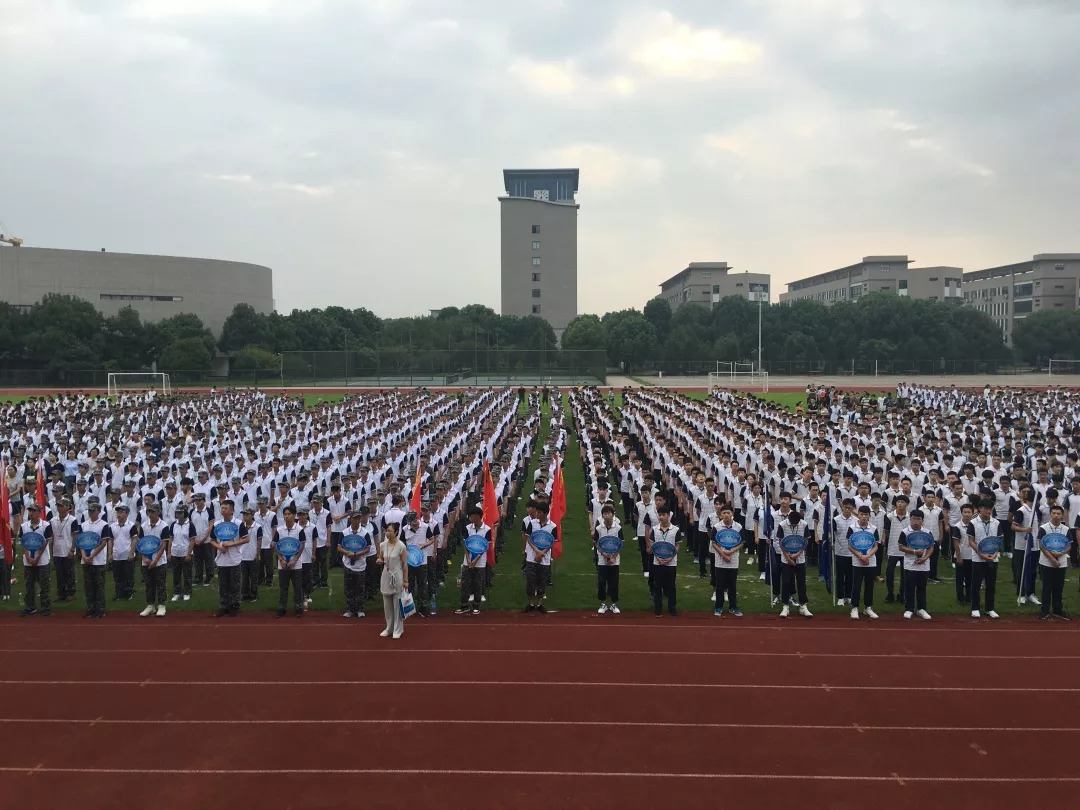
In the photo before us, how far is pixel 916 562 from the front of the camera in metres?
9.55

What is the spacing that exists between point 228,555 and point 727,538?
6.07 metres

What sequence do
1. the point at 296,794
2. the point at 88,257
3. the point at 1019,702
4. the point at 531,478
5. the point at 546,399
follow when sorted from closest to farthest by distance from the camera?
1. the point at 296,794
2. the point at 1019,702
3. the point at 531,478
4. the point at 546,399
5. the point at 88,257

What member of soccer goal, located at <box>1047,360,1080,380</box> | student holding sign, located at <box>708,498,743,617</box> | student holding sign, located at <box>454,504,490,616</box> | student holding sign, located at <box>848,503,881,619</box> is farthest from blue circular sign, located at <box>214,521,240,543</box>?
soccer goal, located at <box>1047,360,1080,380</box>

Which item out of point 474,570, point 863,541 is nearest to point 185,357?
point 474,570

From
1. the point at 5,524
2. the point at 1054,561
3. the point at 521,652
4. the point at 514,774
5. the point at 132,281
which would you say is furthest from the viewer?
the point at 132,281

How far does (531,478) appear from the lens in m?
20.4

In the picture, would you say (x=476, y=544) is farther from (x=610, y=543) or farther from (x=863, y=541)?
(x=863, y=541)

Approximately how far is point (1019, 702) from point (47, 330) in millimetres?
65485

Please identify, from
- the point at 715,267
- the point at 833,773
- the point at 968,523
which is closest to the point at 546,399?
the point at 968,523

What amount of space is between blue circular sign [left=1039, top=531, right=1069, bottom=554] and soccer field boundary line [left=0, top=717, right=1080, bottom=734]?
3.08 metres

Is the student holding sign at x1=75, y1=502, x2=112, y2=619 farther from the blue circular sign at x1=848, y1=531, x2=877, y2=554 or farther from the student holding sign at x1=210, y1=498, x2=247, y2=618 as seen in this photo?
the blue circular sign at x1=848, y1=531, x2=877, y2=554

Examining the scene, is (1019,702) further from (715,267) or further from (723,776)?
(715,267)

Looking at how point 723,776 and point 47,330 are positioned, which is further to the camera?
point 47,330

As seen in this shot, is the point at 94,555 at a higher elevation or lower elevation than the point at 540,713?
higher
